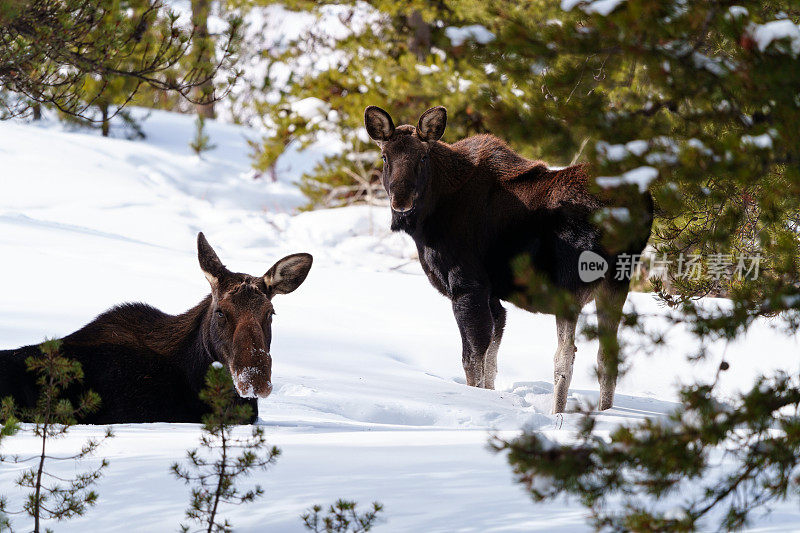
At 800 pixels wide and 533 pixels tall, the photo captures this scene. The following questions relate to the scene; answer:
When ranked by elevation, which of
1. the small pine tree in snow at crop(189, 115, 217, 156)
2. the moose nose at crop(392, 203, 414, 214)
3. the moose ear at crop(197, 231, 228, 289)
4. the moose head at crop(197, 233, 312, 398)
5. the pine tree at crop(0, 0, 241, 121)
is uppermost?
the small pine tree in snow at crop(189, 115, 217, 156)

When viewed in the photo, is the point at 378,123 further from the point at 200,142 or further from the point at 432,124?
the point at 200,142

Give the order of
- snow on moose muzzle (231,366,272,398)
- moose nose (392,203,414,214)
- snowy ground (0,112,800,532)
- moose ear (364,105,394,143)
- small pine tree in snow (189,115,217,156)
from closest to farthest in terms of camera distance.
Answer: snowy ground (0,112,800,532) < snow on moose muzzle (231,366,272,398) < moose nose (392,203,414,214) < moose ear (364,105,394,143) < small pine tree in snow (189,115,217,156)

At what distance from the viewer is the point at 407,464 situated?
171 inches

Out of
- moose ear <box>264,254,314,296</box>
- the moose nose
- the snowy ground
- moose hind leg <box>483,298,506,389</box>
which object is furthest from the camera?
moose hind leg <box>483,298,506,389</box>

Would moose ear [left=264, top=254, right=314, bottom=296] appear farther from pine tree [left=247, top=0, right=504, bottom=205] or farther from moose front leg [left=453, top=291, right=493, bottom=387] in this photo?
pine tree [left=247, top=0, right=504, bottom=205]

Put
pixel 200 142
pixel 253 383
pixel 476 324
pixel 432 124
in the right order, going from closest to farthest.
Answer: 1. pixel 253 383
2. pixel 476 324
3. pixel 432 124
4. pixel 200 142

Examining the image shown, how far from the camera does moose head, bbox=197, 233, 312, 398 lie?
529cm

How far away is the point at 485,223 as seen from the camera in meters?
7.92

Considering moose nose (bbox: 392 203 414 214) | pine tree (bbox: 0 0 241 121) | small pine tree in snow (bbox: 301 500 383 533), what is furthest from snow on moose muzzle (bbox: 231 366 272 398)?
moose nose (bbox: 392 203 414 214)

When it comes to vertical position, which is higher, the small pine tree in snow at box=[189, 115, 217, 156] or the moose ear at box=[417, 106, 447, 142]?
the small pine tree in snow at box=[189, 115, 217, 156]

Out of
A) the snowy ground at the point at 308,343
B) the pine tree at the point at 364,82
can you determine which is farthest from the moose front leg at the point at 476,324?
the pine tree at the point at 364,82

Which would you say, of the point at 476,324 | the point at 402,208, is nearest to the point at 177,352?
the point at 402,208

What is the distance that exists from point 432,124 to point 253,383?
3.56m

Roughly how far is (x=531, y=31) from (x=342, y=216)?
591 inches
